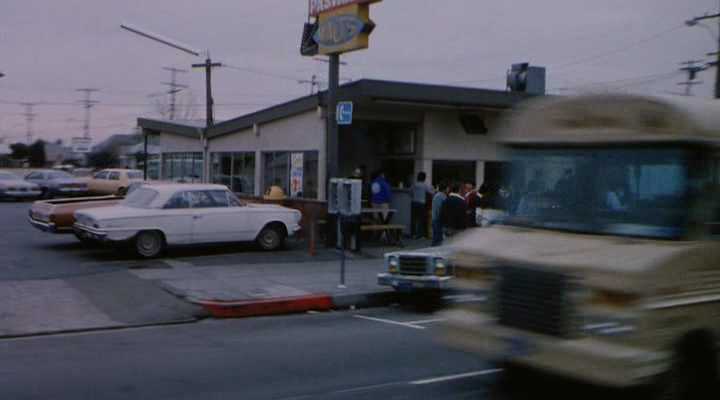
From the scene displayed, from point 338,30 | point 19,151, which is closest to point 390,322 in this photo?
point 338,30

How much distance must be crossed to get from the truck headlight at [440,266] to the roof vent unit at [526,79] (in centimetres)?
1039

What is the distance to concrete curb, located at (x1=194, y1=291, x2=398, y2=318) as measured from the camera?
38.4 ft

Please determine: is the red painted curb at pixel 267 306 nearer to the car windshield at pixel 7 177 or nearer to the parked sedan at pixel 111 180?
the parked sedan at pixel 111 180

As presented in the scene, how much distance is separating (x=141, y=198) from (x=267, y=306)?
605 centimetres

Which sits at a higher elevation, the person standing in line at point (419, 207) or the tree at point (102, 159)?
the tree at point (102, 159)

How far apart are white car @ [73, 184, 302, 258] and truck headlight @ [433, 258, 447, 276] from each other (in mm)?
6361

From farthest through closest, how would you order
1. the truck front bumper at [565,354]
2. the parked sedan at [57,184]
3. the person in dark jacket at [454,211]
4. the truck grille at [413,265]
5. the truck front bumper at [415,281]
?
1. the parked sedan at [57,184]
2. the person in dark jacket at [454,211]
3. the truck grille at [413,265]
4. the truck front bumper at [415,281]
5. the truck front bumper at [565,354]

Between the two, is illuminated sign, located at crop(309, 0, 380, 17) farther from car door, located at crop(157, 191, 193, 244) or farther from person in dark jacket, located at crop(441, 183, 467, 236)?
car door, located at crop(157, 191, 193, 244)

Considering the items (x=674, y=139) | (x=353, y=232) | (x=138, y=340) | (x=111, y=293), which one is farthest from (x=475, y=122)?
(x=674, y=139)

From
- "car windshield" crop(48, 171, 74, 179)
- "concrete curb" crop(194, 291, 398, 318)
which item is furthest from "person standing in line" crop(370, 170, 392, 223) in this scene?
"car windshield" crop(48, 171, 74, 179)

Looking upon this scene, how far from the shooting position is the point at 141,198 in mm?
16781

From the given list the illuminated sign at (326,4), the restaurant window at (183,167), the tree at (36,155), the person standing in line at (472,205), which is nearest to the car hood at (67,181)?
the restaurant window at (183,167)

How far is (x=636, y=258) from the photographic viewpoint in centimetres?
613

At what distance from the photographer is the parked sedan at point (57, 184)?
37.4 meters
